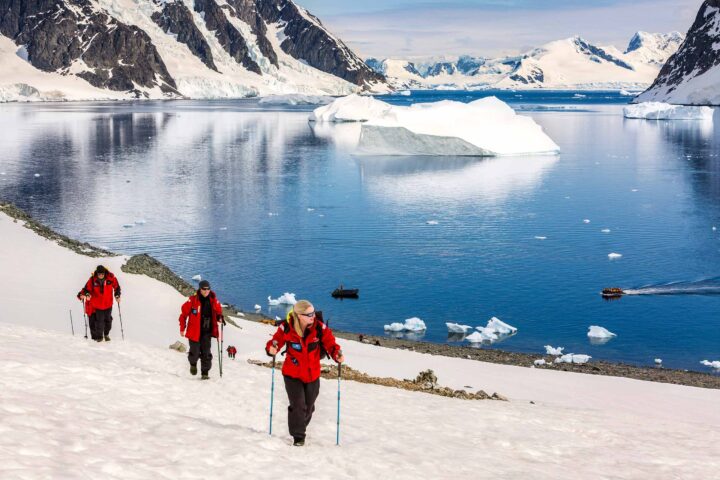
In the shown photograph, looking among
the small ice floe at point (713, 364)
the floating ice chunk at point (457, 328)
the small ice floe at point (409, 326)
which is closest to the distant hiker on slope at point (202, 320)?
the small ice floe at point (409, 326)

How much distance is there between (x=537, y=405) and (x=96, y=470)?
10.4 meters

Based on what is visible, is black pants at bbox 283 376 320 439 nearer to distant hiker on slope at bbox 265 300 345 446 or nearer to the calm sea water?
distant hiker on slope at bbox 265 300 345 446

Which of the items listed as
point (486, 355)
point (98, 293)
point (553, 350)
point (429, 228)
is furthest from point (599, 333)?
point (429, 228)

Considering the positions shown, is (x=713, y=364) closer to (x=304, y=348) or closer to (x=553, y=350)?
(x=553, y=350)

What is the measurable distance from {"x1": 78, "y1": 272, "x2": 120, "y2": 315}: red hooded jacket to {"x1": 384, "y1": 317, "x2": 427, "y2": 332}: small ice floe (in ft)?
41.5

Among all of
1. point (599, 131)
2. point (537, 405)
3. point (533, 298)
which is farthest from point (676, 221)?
point (599, 131)

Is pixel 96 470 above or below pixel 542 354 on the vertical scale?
above

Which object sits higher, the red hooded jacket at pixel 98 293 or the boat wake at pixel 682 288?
the red hooded jacket at pixel 98 293

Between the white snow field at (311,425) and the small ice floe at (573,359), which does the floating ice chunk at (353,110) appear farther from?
the white snow field at (311,425)

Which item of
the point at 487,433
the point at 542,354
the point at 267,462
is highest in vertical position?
the point at 267,462

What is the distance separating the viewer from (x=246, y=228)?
44.7 metres

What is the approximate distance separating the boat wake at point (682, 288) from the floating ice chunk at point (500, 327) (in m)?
6.90

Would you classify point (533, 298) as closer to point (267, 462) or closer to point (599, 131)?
point (267, 462)

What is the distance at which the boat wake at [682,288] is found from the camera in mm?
32281
